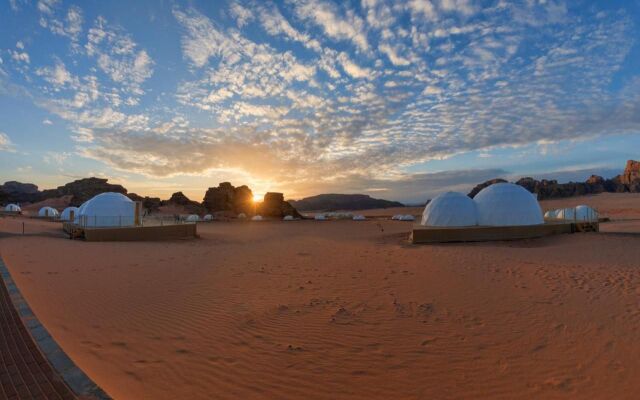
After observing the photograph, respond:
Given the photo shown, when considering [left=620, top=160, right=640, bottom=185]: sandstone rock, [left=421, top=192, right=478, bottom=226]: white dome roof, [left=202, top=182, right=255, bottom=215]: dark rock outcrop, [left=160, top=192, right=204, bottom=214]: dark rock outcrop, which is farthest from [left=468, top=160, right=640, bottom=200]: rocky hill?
[left=160, top=192, right=204, bottom=214]: dark rock outcrop

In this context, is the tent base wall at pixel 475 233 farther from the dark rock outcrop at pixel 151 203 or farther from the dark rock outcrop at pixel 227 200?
the dark rock outcrop at pixel 151 203

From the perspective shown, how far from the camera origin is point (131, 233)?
23297 millimetres

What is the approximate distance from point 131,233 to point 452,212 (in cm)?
2313

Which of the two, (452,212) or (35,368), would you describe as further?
(452,212)

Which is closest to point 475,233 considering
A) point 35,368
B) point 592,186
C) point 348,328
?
point 348,328

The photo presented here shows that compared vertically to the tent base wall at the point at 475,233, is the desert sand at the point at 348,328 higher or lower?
lower

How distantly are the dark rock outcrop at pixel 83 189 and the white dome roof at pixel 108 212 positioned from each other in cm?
5180

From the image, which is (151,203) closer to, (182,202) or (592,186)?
(182,202)

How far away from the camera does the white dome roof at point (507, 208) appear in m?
22.1

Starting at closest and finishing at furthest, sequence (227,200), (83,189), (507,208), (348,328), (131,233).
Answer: (348,328), (507,208), (131,233), (227,200), (83,189)

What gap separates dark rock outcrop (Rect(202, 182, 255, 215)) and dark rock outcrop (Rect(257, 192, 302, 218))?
3.14 meters

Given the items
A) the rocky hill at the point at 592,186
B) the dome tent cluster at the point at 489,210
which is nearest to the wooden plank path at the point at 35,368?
the dome tent cluster at the point at 489,210

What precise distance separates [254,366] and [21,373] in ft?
9.21

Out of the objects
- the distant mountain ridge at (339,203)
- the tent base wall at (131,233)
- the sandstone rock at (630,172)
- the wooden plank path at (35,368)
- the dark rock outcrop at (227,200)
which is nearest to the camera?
the wooden plank path at (35,368)
